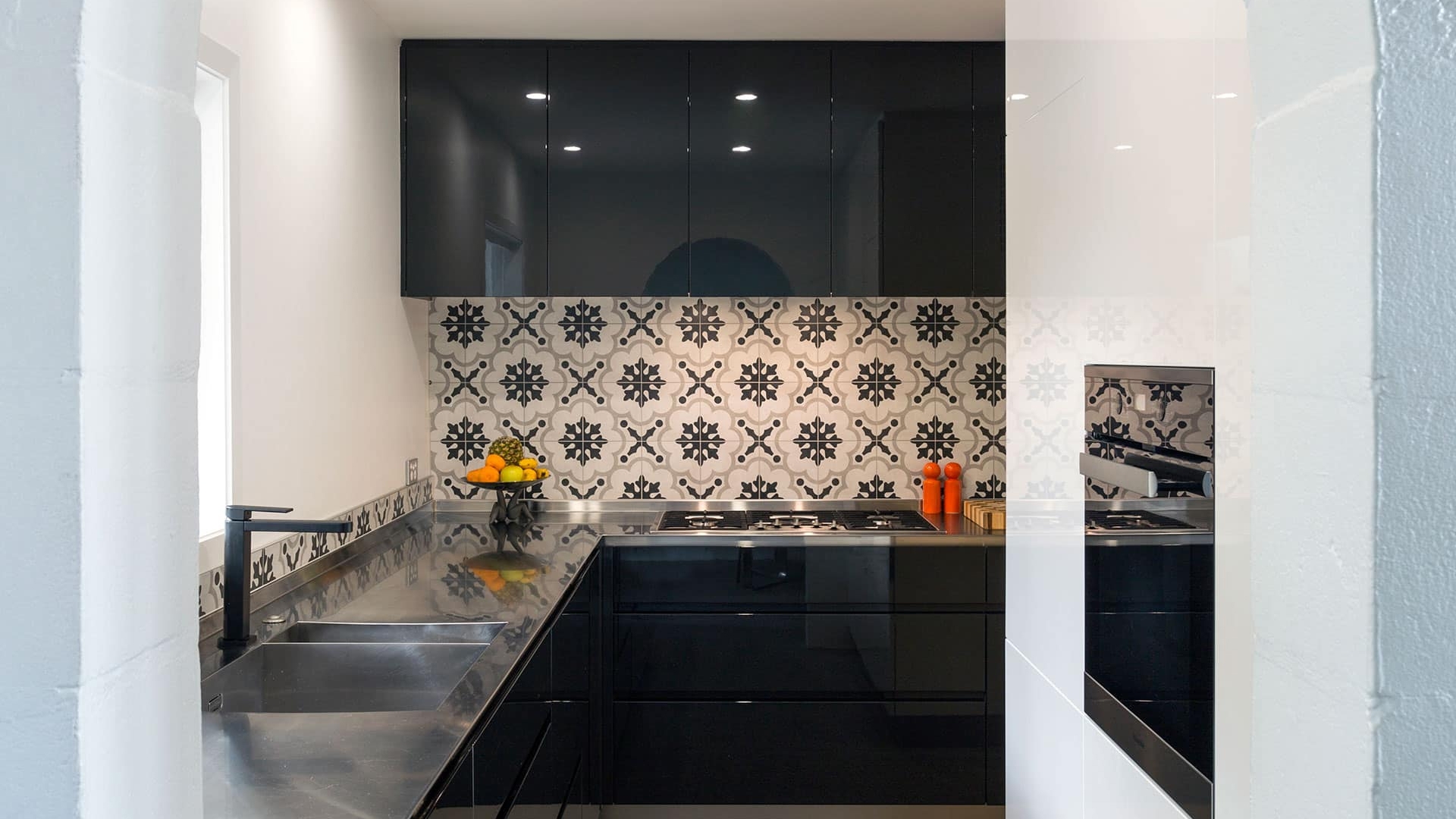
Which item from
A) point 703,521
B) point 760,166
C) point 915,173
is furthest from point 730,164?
point 703,521

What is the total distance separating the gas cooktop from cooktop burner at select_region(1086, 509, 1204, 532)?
1839 mm

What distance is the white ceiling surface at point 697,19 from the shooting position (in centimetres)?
301

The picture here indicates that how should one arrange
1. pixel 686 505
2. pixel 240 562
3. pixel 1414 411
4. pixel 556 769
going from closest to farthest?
1. pixel 1414 411
2. pixel 240 562
3. pixel 556 769
4. pixel 686 505

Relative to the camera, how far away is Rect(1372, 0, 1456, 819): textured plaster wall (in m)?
0.51

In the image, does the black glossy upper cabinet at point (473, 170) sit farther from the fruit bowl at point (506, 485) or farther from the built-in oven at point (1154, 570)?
the built-in oven at point (1154, 570)

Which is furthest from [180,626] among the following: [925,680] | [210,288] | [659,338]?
[659,338]

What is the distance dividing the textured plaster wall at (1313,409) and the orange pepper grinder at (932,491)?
9.82ft

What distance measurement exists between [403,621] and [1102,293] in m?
1.53

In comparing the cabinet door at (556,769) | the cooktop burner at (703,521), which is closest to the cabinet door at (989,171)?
the cooktop burner at (703,521)

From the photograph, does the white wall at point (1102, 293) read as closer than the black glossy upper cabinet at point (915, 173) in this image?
Yes

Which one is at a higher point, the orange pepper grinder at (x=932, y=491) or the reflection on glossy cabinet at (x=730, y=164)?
the reflection on glossy cabinet at (x=730, y=164)

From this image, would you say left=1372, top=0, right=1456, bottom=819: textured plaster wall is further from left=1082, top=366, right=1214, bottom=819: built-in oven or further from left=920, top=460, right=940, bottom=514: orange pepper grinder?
left=920, top=460, right=940, bottom=514: orange pepper grinder

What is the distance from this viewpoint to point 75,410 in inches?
21.7

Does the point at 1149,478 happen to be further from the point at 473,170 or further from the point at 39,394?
the point at 473,170
